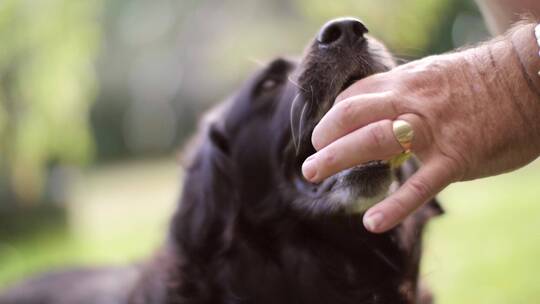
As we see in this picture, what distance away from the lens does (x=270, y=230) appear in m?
2.49

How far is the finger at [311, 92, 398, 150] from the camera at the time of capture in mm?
1468

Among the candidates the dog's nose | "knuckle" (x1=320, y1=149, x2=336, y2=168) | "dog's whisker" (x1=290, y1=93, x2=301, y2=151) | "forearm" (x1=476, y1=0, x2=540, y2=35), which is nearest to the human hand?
"knuckle" (x1=320, y1=149, x2=336, y2=168)

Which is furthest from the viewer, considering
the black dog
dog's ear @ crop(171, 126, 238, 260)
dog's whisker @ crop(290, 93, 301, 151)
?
dog's ear @ crop(171, 126, 238, 260)

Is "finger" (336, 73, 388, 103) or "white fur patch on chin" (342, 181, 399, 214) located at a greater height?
"finger" (336, 73, 388, 103)

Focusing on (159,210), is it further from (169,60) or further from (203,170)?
(169,60)

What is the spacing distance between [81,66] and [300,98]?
515 centimetres

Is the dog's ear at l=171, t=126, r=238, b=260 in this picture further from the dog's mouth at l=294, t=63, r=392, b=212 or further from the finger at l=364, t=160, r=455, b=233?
the finger at l=364, t=160, r=455, b=233

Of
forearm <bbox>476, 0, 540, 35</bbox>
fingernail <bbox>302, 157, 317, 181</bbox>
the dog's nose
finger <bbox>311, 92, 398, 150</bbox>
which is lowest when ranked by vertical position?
forearm <bbox>476, 0, 540, 35</bbox>

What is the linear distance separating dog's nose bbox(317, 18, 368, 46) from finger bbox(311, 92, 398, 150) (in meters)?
0.60

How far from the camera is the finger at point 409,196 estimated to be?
145 centimetres

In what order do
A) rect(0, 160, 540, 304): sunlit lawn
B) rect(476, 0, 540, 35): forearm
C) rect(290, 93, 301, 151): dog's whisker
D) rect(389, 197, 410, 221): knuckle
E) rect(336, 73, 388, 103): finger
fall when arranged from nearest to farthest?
rect(389, 197, 410, 221): knuckle
rect(336, 73, 388, 103): finger
rect(476, 0, 540, 35): forearm
rect(290, 93, 301, 151): dog's whisker
rect(0, 160, 540, 304): sunlit lawn

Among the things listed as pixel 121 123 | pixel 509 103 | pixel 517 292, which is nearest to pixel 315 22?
pixel 517 292

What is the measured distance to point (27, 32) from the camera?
6.59m

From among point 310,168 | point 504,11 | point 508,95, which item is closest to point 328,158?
point 310,168
